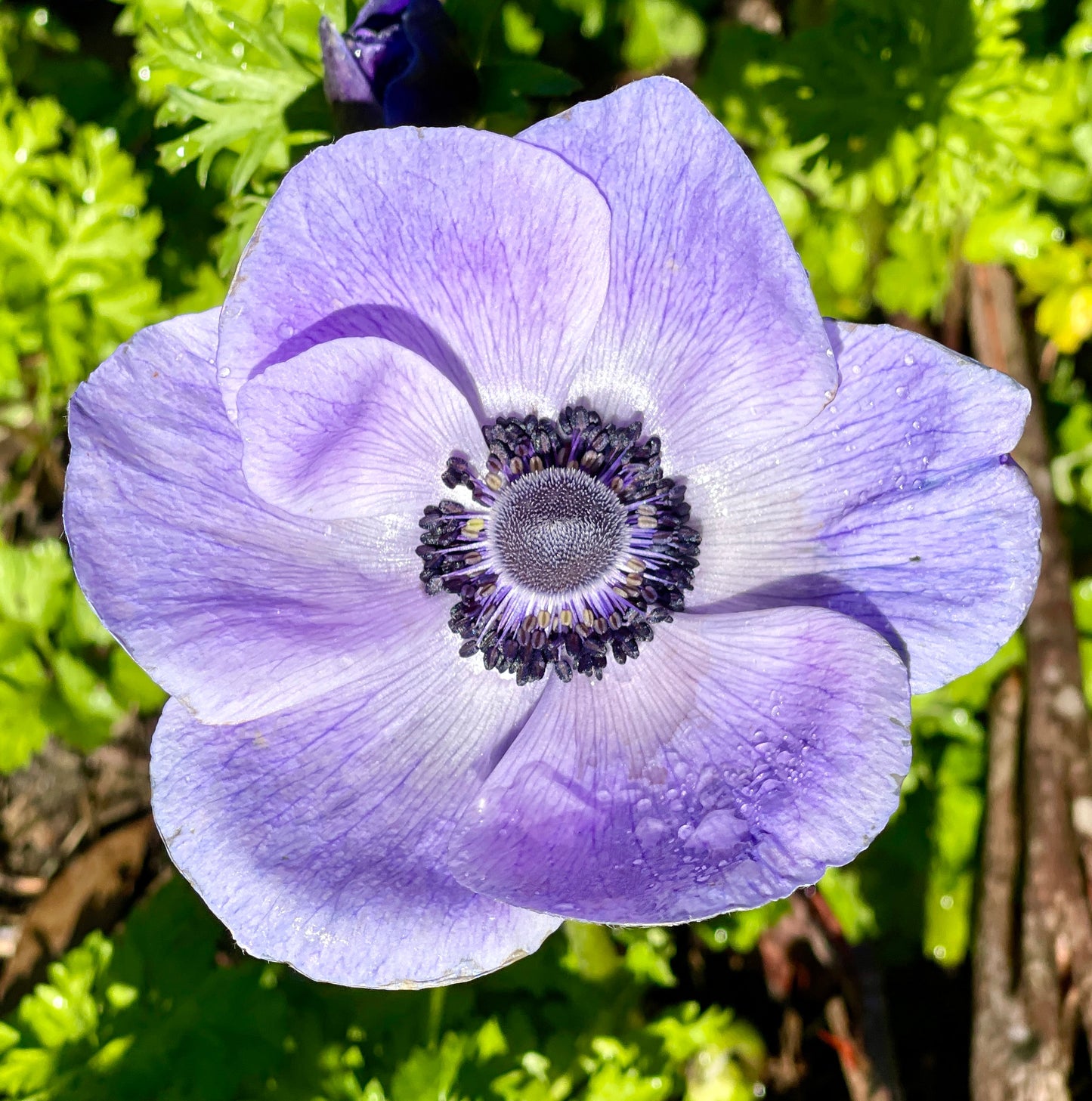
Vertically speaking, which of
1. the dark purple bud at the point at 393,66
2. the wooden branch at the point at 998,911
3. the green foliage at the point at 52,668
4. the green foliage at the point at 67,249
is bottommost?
the wooden branch at the point at 998,911

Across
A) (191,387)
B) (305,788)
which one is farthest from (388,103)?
(305,788)

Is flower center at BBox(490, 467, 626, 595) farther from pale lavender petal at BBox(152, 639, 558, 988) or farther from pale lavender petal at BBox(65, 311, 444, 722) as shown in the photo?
pale lavender petal at BBox(65, 311, 444, 722)

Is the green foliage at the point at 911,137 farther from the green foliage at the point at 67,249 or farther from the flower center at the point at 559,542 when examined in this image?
the green foliage at the point at 67,249

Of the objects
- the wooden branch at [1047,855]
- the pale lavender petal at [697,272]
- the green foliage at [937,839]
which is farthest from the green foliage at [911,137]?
the pale lavender petal at [697,272]

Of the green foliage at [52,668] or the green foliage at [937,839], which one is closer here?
the green foliage at [52,668]

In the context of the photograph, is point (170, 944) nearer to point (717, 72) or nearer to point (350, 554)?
point (350, 554)

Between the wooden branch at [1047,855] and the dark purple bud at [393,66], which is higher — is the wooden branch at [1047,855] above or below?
below

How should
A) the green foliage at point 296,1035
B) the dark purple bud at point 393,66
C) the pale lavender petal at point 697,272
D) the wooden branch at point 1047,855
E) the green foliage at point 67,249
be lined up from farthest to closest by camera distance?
1. the green foliage at point 67,249
2. the wooden branch at point 1047,855
3. the green foliage at point 296,1035
4. the dark purple bud at point 393,66
5. the pale lavender petal at point 697,272

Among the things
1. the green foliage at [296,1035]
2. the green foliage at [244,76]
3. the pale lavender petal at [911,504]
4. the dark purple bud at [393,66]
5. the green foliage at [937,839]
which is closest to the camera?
the pale lavender petal at [911,504]

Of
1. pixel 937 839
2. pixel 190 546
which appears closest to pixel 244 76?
pixel 190 546
